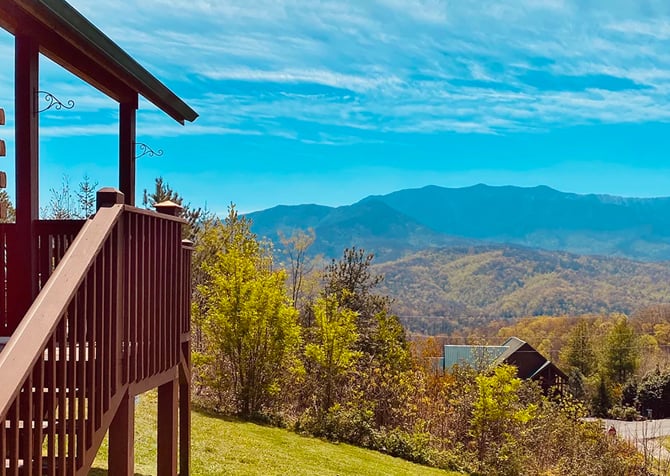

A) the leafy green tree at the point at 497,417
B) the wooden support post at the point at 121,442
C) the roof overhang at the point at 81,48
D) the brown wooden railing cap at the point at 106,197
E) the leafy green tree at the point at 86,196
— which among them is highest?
the leafy green tree at the point at 86,196

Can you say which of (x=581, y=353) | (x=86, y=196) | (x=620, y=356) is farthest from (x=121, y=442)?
(x=581, y=353)

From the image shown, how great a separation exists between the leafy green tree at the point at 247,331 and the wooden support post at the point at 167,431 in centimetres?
788

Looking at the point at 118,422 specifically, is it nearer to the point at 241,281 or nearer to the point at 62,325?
the point at 62,325

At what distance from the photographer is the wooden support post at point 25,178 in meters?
3.62

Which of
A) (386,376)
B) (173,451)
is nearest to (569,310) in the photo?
(386,376)

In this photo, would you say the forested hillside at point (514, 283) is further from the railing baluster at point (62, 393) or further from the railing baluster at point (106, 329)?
the railing baluster at point (62, 393)

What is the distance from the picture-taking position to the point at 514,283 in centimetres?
10131

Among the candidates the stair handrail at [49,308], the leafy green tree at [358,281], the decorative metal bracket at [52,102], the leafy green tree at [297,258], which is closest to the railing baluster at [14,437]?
the stair handrail at [49,308]

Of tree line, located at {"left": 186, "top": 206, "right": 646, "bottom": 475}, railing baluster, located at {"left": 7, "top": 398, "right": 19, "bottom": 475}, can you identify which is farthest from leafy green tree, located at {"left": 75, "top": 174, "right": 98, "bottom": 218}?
railing baluster, located at {"left": 7, "top": 398, "right": 19, "bottom": 475}

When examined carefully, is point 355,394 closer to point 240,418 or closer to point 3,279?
point 240,418

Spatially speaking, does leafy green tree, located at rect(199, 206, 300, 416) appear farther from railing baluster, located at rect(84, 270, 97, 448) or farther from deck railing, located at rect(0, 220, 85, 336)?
railing baluster, located at rect(84, 270, 97, 448)

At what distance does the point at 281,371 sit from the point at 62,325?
37.7 feet

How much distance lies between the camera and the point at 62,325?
2.58m

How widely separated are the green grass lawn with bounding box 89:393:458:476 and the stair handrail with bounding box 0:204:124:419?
4.05 meters
